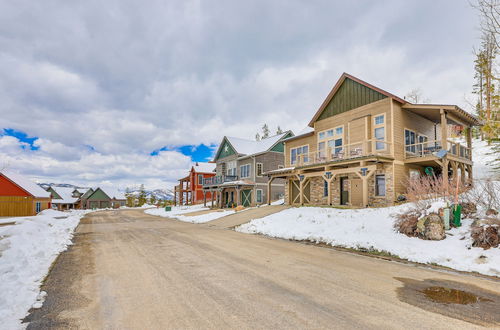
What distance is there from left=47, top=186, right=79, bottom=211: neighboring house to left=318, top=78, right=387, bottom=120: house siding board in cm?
7962

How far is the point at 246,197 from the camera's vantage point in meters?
33.4

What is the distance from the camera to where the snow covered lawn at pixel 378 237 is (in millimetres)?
6949

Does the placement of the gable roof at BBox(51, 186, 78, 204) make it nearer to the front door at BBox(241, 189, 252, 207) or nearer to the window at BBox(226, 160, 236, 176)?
the window at BBox(226, 160, 236, 176)

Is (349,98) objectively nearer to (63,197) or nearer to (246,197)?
(246,197)

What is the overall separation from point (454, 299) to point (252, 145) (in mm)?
33642

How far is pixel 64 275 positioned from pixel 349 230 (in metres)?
9.95

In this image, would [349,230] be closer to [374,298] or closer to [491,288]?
[491,288]

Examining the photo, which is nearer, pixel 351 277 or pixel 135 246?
pixel 351 277

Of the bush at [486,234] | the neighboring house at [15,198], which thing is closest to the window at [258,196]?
the bush at [486,234]

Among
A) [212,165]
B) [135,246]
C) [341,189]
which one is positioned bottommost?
[135,246]

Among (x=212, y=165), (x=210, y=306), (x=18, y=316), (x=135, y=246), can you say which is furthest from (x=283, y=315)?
(x=212, y=165)

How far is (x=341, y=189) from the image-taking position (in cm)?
2017

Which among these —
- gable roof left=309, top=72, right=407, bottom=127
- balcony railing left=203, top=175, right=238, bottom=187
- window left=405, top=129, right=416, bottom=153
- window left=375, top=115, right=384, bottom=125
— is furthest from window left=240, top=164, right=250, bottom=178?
window left=405, top=129, right=416, bottom=153

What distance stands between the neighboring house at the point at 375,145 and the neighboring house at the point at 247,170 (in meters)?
9.21
